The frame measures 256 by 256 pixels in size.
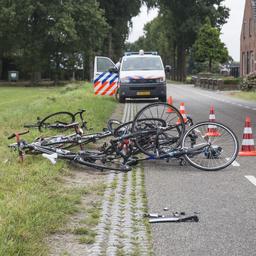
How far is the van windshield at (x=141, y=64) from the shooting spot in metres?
26.8

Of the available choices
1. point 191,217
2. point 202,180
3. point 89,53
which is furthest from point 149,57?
point 89,53

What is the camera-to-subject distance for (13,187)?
7125mm

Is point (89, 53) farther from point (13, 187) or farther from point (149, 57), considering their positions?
point (13, 187)

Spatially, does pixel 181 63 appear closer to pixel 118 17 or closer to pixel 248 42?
pixel 118 17

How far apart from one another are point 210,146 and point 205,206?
270 cm

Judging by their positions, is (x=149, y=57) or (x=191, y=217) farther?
(x=149, y=57)

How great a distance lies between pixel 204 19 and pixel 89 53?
77.9 feet

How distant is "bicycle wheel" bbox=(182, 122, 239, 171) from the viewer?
9.22 meters

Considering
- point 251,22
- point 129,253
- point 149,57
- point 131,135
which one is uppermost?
point 251,22

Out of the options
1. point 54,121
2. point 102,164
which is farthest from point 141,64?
point 102,164

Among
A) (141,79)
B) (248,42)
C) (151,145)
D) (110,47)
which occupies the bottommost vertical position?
(151,145)

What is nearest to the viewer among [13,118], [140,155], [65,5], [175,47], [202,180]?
[202,180]

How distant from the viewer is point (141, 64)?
27016 millimetres

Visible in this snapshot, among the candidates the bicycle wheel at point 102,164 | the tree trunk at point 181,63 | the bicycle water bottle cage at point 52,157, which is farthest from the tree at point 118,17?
the bicycle water bottle cage at point 52,157
